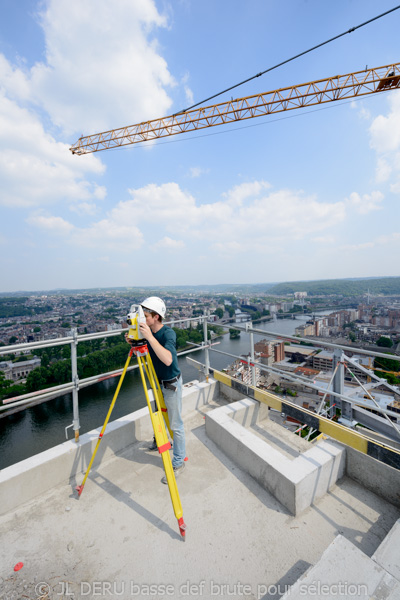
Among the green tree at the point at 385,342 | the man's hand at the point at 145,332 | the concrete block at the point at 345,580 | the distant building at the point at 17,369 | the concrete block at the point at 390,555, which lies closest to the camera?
the concrete block at the point at 345,580

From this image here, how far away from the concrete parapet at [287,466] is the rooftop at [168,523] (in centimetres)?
2

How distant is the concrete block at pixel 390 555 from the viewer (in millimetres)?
1334

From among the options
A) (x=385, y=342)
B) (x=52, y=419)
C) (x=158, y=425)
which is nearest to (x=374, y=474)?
(x=158, y=425)

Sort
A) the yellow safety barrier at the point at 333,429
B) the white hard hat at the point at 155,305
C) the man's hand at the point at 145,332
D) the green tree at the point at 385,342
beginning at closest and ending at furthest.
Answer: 1. the man's hand at the point at 145,332
2. the yellow safety barrier at the point at 333,429
3. the white hard hat at the point at 155,305
4. the green tree at the point at 385,342

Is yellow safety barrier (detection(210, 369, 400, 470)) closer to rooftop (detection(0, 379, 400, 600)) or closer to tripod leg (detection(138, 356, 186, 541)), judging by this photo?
rooftop (detection(0, 379, 400, 600))

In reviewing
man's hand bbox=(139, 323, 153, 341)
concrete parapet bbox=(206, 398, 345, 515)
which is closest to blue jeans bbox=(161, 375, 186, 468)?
concrete parapet bbox=(206, 398, 345, 515)

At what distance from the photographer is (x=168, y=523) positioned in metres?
1.98

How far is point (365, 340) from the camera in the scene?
132ft

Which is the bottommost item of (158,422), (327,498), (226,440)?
(327,498)

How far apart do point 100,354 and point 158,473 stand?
3221 cm

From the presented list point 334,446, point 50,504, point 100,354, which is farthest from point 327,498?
point 100,354

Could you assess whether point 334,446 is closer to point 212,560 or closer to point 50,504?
point 212,560

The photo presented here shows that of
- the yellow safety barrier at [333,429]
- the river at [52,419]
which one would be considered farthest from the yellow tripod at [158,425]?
the river at [52,419]

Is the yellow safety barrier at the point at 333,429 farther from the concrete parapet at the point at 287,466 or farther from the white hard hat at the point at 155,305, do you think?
the white hard hat at the point at 155,305
